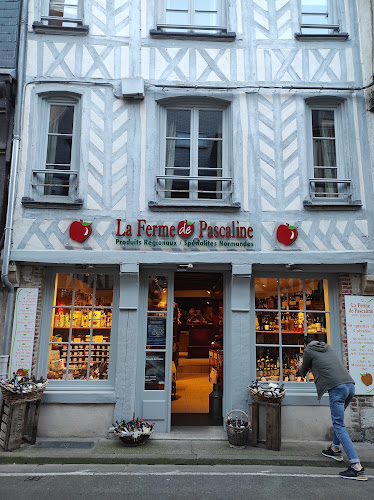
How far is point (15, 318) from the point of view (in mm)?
6656

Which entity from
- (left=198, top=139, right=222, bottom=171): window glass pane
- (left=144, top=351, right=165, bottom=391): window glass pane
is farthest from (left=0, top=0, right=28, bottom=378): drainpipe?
(left=198, top=139, right=222, bottom=171): window glass pane

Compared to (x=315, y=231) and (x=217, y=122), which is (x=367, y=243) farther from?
(x=217, y=122)

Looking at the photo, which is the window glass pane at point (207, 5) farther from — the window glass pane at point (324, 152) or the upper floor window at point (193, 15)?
the window glass pane at point (324, 152)

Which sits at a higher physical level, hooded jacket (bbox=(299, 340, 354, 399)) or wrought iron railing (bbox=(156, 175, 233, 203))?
wrought iron railing (bbox=(156, 175, 233, 203))

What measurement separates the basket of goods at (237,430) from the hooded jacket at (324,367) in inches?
49.1

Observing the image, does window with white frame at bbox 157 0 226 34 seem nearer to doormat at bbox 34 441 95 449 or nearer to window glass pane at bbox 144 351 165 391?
window glass pane at bbox 144 351 165 391

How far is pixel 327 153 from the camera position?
24.4 ft

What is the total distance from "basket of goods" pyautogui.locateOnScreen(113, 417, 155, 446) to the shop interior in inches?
48.4

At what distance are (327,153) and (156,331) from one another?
179 inches

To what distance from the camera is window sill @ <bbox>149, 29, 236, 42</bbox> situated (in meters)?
7.38

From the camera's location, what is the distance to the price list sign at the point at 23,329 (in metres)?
6.56

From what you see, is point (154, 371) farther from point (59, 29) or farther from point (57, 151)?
point (59, 29)

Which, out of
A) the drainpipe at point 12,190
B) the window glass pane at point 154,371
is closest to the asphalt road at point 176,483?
the window glass pane at point 154,371

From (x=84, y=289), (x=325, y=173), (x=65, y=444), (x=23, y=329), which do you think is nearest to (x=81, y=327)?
(x=84, y=289)
